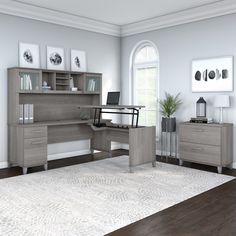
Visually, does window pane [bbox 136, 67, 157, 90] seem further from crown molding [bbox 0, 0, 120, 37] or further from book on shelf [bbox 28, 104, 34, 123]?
book on shelf [bbox 28, 104, 34, 123]

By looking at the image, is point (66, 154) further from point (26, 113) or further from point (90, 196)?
point (90, 196)

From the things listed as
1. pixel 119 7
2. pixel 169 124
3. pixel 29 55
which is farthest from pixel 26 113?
pixel 169 124

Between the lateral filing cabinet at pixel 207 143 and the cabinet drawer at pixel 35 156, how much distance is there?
250 centimetres

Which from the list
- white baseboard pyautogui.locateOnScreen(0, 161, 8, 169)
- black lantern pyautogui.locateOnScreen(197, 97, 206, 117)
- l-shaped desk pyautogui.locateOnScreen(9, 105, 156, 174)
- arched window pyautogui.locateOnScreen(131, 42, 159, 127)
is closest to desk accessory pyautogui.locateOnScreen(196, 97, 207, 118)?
black lantern pyautogui.locateOnScreen(197, 97, 206, 117)

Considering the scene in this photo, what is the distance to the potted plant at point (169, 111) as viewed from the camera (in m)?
6.07

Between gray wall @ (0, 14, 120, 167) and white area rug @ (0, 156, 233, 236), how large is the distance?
3.95 feet

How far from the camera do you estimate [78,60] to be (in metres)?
6.48

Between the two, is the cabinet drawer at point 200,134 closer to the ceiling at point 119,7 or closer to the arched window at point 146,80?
the arched window at point 146,80

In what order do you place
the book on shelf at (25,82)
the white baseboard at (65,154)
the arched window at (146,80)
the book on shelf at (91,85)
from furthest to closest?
the arched window at (146,80) → the book on shelf at (91,85) → the white baseboard at (65,154) → the book on shelf at (25,82)

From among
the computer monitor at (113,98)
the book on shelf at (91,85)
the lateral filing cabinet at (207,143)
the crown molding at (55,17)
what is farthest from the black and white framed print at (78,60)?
the lateral filing cabinet at (207,143)

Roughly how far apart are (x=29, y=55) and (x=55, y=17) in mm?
954

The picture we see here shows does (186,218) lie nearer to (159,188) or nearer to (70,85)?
(159,188)

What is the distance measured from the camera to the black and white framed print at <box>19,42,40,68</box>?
222 inches

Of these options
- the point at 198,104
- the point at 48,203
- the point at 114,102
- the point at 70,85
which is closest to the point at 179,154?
the point at 198,104
